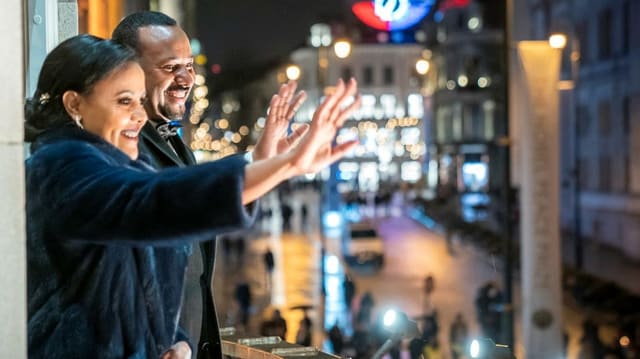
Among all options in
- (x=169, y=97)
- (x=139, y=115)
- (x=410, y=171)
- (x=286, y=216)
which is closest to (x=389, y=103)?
(x=286, y=216)

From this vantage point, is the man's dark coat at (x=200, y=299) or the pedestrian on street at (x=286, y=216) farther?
the pedestrian on street at (x=286, y=216)

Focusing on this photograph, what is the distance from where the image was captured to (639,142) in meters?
39.0

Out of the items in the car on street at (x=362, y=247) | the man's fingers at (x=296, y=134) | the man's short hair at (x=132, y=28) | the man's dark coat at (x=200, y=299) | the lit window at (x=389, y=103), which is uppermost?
the lit window at (x=389, y=103)

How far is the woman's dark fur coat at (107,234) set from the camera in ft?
9.00

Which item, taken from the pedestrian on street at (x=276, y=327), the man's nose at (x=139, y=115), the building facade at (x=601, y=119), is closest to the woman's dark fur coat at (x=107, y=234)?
the man's nose at (x=139, y=115)

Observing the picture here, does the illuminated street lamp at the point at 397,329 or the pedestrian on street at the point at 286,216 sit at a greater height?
the illuminated street lamp at the point at 397,329

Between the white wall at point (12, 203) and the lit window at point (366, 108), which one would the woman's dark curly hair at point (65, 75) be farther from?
the lit window at point (366, 108)

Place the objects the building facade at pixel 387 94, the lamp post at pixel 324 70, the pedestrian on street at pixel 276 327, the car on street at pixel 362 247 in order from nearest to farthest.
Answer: the pedestrian on street at pixel 276 327, the lamp post at pixel 324 70, the car on street at pixel 362 247, the building facade at pixel 387 94

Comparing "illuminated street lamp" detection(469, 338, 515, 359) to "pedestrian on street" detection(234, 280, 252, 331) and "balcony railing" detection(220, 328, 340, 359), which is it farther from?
"pedestrian on street" detection(234, 280, 252, 331)

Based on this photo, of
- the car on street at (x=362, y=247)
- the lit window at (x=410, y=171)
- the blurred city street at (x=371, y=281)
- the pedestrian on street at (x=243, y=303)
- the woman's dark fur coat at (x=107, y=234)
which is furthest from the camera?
the lit window at (x=410, y=171)

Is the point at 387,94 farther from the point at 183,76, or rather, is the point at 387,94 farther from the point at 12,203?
the point at 12,203

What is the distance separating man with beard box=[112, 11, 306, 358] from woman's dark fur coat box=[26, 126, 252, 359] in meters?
0.41

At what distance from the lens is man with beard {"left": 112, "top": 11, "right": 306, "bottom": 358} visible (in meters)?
3.52

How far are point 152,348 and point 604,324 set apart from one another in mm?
22755
